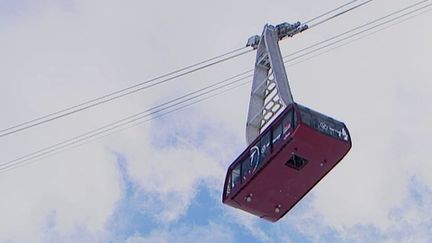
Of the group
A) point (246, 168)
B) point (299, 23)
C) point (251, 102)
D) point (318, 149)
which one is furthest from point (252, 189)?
point (299, 23)

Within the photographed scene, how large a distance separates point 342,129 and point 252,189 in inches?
122

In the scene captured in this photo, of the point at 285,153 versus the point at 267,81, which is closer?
the point at 285,153

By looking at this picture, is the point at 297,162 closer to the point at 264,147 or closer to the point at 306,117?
the point at 306,117

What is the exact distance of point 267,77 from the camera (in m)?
32.3

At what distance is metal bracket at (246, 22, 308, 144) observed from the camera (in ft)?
101

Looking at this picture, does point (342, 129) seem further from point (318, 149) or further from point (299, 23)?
point (299, 23)

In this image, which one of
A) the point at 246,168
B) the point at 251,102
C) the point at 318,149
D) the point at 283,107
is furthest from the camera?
the point at 251,102

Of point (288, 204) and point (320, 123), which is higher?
point (320, 123)

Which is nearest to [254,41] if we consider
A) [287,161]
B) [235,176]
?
[235,176]

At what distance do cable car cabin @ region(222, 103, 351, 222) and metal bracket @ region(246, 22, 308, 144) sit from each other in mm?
2601

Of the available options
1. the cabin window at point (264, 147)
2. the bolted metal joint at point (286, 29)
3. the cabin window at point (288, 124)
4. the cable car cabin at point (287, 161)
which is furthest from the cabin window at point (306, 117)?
the bolted metal joint at point (286, 29)

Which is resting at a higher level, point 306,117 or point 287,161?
point 306,117

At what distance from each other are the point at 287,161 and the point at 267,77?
6.46m

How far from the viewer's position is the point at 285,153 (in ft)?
86.4
